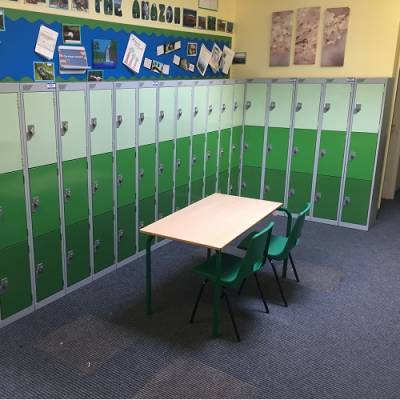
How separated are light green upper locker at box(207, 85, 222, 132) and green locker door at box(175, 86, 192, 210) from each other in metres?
0.41

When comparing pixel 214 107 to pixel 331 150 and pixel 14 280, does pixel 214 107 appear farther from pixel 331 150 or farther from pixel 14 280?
pixel 14 280

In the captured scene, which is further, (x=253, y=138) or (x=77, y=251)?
(x=253, y=138)

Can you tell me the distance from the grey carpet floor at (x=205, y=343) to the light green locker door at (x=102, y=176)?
0.26 meters

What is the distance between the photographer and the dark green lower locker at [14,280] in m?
3.13

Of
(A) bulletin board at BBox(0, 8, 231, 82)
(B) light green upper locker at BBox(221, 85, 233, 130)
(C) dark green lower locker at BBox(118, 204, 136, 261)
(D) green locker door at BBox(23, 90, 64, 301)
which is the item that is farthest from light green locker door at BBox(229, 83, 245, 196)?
(D) green locker door at BBox(23, 90, 64, 301)

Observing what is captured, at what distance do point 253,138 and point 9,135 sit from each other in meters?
3.53

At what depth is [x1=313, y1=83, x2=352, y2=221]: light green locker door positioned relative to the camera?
17.0 feet

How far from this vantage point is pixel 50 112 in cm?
323

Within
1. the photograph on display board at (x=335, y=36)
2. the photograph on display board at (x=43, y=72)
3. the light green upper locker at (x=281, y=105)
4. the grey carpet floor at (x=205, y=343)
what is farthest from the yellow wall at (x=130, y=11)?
the grey carpet floor at (x=205, y=343)

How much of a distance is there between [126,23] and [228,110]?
1.77 m

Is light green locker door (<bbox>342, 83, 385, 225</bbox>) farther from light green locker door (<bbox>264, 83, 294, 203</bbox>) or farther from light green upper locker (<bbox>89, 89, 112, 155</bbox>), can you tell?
light green upper locker (<bbox>89, 89, 112, 155</bbox>)

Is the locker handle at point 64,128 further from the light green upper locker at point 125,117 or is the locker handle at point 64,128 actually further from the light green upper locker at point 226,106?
the light green upper locker at point 226,106

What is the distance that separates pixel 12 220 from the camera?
10.2ft

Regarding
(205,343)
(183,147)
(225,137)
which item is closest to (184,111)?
(183,147)
